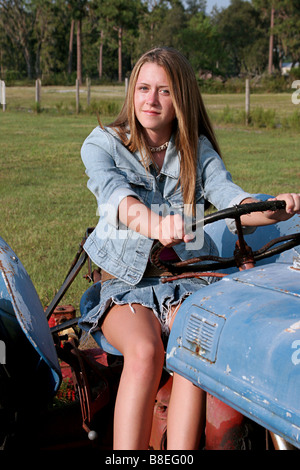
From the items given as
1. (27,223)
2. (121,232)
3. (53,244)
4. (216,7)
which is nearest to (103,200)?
(121,232)

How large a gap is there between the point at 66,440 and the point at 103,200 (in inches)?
35.5

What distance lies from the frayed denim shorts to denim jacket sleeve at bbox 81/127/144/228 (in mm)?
228

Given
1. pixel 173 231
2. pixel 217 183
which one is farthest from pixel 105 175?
pixel 173 231

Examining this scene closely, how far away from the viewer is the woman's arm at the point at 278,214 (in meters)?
1.95

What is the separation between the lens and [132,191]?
2148 mm

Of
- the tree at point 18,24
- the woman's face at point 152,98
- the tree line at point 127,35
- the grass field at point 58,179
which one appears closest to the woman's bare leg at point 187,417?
the woman's face at point 152,98

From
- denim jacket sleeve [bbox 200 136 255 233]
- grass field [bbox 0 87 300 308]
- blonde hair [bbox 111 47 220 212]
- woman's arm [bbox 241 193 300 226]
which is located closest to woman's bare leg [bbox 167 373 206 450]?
woman's arm [bbox 241 193 300 226]

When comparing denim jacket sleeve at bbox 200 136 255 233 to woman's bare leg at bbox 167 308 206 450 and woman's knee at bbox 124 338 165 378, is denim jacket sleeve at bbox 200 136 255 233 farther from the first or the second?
woman's bare leg at bbox 167 308 206 450

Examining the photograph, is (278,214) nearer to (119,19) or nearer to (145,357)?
(145,357)

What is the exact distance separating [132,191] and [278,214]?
20.1 inches

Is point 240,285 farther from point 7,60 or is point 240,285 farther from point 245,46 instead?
point 245,46

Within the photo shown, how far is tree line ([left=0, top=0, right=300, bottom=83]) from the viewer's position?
2190 inches

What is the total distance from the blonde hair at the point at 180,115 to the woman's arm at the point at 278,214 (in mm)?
288

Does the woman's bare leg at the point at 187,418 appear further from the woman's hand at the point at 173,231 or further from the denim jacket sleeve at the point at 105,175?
the denim jacket sleeve at the point at 105,175
